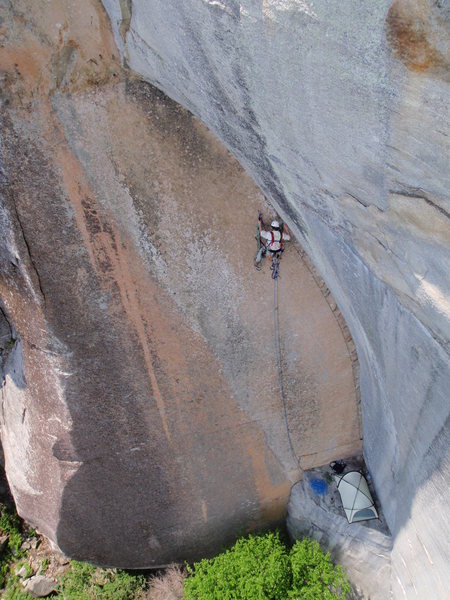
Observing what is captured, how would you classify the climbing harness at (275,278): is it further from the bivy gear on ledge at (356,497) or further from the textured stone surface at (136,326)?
the bivy gear on ledge at (356,497)

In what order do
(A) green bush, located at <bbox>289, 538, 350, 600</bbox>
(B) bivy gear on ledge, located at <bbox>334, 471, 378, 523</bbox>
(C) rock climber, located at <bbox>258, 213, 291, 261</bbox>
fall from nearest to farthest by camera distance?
(C) rock climber, located at <bbox>258, 213, 291, 261</bbox>
(A) green bush, located at <bbox>289, 538, 350, 600</bbox>
(B) bivy gear on ledge, located at <bbox>334, 471, 378, 523</bbox>

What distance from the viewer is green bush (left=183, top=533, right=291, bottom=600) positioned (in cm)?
457

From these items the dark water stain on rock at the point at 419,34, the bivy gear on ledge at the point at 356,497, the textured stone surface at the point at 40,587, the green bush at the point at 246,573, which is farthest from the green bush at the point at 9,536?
the dark water stain on rock at the point at 419,34

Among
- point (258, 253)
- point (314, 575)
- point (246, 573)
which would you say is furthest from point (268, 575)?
point (258, 253)

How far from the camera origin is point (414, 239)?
2137 millimetres

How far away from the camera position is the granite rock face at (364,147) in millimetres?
1744

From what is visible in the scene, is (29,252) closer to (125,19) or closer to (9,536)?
(125,19)

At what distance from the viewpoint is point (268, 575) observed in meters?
4.62

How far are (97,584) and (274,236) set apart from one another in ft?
15.8

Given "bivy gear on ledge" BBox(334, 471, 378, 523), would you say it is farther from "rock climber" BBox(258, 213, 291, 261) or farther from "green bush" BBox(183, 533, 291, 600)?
"rock climber" BBox(258, 213, 291, 261)

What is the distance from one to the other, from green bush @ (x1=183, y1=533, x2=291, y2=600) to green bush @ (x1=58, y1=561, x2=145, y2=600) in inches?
44.9

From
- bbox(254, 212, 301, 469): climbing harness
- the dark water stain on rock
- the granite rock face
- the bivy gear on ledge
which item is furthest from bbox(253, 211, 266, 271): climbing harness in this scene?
the dark water stain on rock

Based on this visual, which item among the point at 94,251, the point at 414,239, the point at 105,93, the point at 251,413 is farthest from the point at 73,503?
the point at 414,239

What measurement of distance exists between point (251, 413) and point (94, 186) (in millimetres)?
2533
